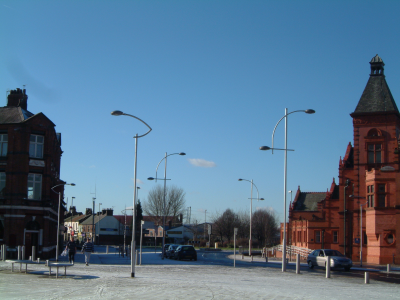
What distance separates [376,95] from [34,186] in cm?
3509

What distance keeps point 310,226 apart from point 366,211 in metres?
18.1

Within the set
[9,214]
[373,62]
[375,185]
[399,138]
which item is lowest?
[9,214]

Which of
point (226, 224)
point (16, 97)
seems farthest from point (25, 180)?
point (226, 224)

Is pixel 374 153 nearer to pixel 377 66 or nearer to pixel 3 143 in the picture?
pixel 377 66

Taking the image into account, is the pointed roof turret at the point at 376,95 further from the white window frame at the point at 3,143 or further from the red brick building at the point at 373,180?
the white window frame at the point at 3,143

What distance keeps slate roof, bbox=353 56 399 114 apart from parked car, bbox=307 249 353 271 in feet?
62.3

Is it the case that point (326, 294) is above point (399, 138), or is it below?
below

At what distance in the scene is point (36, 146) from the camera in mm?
38500

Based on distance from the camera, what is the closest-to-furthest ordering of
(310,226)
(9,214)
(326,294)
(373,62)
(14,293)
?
(14,293) → (326,294) → (9,214) → (373,62) → (310,226)

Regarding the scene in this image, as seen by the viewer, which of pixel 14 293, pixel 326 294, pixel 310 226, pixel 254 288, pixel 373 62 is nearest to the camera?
pixel 14 293

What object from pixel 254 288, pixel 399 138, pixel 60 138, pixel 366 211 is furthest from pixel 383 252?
pixel 60 138

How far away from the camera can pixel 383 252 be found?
A: 42.4 meters

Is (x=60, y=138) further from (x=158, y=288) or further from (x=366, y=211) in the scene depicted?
(x=158, y=288)

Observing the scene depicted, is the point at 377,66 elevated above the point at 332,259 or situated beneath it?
elevated above
